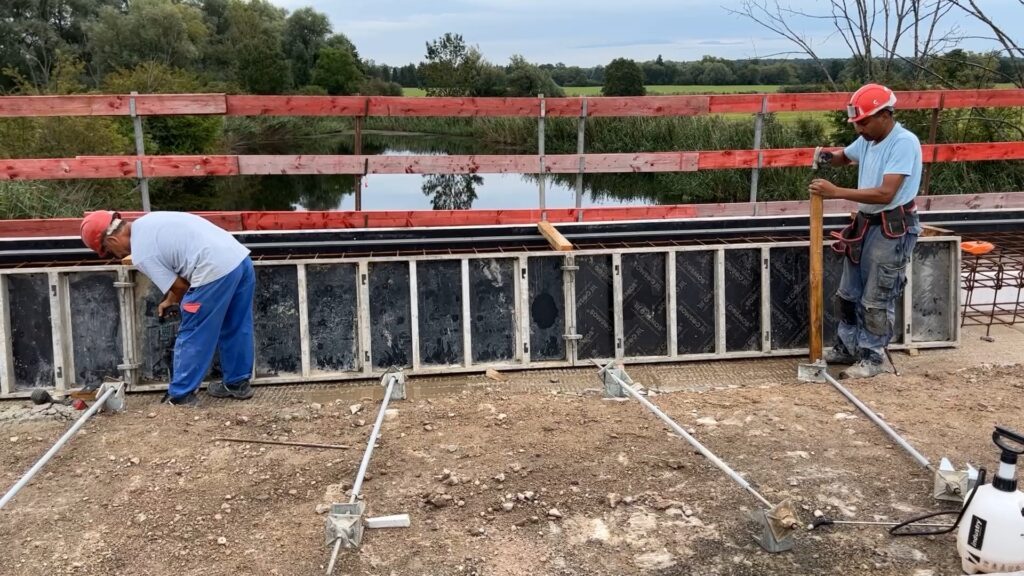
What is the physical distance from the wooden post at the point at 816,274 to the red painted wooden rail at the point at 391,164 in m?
2.59

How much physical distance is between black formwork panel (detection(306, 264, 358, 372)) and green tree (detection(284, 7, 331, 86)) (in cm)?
5324

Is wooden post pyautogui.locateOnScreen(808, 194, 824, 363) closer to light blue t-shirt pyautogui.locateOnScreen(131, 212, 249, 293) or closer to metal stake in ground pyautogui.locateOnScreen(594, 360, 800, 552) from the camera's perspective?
metal stake in ground pyautogui.locateOnScreen(594, 360, 800, 552)

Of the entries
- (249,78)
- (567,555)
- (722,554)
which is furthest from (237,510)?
(249,78)

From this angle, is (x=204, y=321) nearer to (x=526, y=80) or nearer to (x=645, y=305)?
(x=645, y=305)

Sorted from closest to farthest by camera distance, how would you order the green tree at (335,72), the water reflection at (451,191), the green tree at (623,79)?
the water reflection at (451,191) < the green tree at (623,79) < the green tree at (335,72)

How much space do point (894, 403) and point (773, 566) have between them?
7.02 feet

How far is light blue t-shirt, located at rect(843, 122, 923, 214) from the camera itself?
5.31 metres

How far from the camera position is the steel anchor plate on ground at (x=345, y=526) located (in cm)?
355

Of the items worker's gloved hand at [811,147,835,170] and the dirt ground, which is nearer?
the dirt ground

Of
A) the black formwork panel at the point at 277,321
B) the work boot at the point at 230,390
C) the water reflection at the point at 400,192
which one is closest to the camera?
the work boot at the point at 230,390

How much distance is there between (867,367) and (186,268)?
460 centimetres

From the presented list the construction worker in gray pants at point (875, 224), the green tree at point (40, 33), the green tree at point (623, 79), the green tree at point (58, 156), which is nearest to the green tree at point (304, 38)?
the green tree at point (40, 33)

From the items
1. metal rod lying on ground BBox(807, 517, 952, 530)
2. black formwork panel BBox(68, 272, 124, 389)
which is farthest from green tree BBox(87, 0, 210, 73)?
metal rod lying on ground BBox(807, 517, 952, 530)

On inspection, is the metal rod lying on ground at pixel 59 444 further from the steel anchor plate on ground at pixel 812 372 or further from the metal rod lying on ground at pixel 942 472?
the steel anchor plate on ground at pixel 812 372
